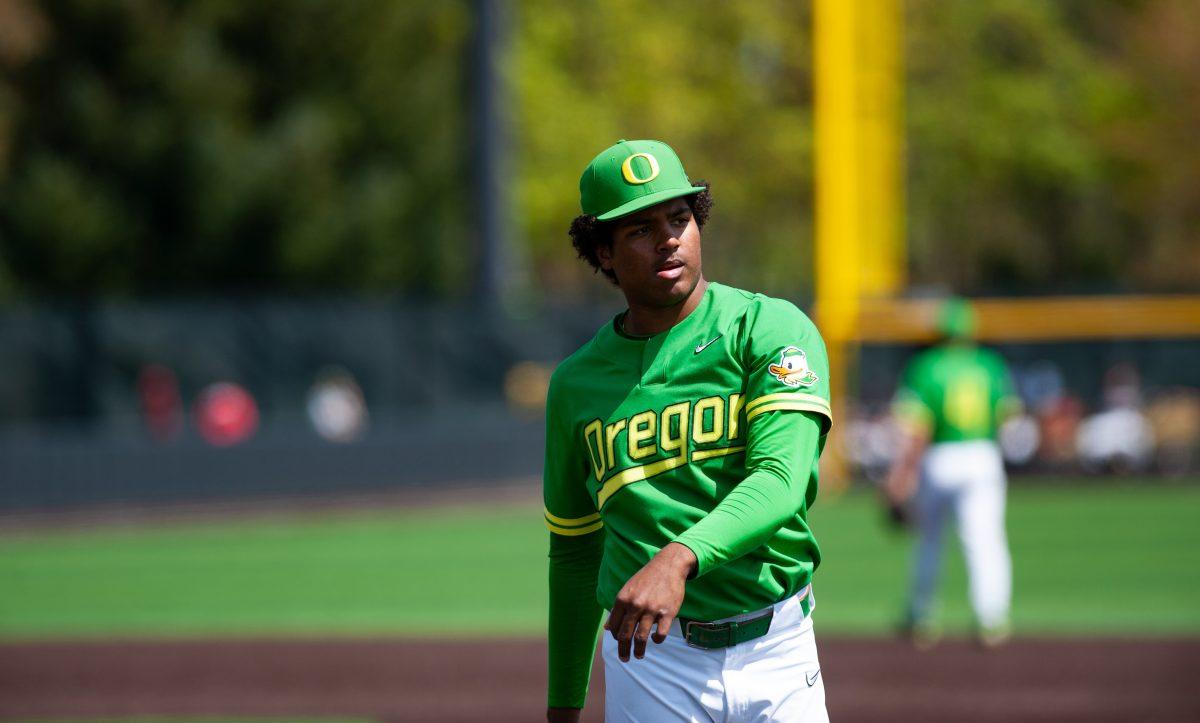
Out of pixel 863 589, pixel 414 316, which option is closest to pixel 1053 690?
pixel 863 589

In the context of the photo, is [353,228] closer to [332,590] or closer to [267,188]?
[267,188]

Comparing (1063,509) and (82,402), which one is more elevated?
(82,402)

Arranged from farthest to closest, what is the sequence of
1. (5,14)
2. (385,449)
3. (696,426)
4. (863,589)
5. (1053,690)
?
(5,14)
(385,449)
(863,589)
(1053,690)
(696,426)

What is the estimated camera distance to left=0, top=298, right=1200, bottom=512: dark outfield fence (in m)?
24.1

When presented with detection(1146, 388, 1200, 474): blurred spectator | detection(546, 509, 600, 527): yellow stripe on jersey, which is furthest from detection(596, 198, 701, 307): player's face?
detection(1146, 388, 1200, 474): blurred spectator

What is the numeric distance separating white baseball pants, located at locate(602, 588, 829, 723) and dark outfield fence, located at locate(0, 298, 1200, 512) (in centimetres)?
2015

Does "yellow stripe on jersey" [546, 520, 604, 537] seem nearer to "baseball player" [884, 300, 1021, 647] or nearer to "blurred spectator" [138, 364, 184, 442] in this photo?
"baseball player" [884, 300, 1021, 647]

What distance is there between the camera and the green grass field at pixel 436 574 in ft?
45.4

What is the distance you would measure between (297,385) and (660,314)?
953 inches

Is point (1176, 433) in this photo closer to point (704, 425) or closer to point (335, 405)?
point (335, 405)

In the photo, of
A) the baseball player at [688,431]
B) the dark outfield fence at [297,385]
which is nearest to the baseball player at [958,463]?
the baseball player at [688,431]

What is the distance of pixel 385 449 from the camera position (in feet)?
89.3

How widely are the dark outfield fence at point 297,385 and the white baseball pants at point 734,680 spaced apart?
20147 millimetres

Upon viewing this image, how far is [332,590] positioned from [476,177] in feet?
53.1
